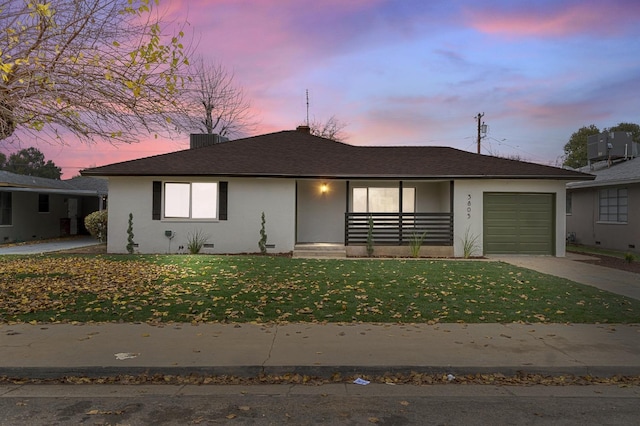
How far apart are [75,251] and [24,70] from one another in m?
10.5

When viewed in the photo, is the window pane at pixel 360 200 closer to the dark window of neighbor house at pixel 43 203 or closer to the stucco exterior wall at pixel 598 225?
the stucco exterior wall at pixel 598 225

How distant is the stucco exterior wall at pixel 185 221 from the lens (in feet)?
53.2

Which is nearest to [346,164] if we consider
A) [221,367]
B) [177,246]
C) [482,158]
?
[482,158]

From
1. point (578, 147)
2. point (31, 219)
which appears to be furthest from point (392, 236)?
point (578, 147)

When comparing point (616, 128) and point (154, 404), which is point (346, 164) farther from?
point (616, 128)

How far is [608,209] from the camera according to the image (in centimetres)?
1952

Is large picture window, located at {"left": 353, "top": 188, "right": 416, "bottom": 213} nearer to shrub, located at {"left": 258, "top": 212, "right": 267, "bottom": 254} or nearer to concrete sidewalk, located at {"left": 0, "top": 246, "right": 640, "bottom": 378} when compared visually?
shrub, located at {"left": 258, "top": 212, "right": 267, "bottom": 254}

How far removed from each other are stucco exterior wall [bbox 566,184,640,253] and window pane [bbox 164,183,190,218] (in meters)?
16.6

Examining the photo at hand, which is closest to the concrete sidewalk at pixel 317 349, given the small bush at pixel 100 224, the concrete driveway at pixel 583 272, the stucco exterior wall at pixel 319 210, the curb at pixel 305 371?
the curb at pixel 305 371

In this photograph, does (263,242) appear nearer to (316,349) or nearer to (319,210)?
(319,210)

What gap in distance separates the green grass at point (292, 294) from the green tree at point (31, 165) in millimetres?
49109

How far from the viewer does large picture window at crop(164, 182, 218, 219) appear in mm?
16422

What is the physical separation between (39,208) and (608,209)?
26.6 m

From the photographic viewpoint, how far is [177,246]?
639 inches
